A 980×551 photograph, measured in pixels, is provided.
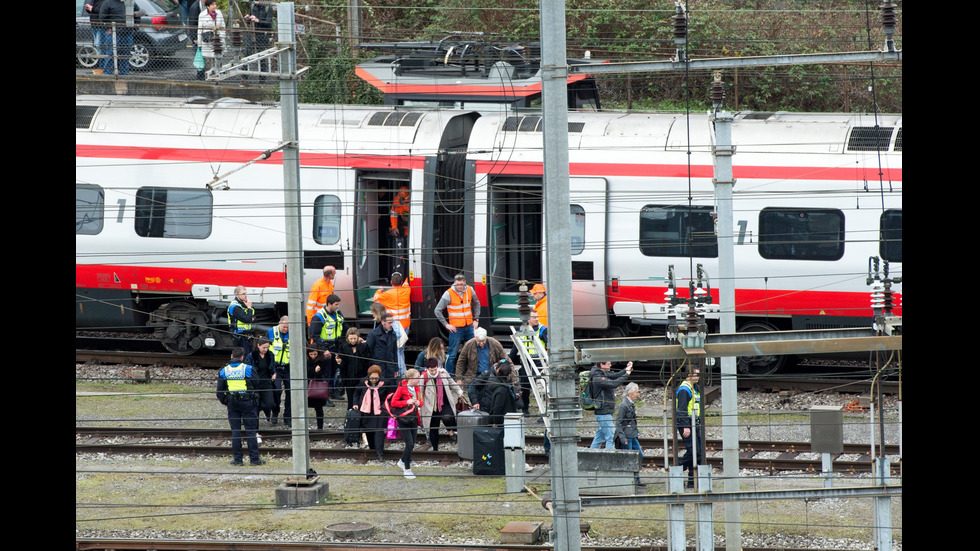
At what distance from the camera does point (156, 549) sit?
34.9 feet

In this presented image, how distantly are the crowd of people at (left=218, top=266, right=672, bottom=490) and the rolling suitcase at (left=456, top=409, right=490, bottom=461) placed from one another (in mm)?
139

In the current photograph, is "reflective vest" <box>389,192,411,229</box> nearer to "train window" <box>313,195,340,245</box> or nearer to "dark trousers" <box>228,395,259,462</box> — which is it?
"train window" <box>313,195,340,245</box>

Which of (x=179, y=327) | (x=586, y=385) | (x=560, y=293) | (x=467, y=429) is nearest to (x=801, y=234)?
(x=586, y=385)

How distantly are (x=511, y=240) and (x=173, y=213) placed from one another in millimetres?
5364

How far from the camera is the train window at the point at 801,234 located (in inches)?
615

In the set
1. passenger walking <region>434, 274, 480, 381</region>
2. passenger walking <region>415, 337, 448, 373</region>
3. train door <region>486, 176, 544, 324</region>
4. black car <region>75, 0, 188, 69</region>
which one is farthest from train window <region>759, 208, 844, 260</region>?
black car <region>75, 0, 188, 69</region>

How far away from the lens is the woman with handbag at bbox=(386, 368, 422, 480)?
41.6 feet

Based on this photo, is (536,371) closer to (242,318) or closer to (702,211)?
(242,318)

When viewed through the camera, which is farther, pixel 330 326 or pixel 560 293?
pixel 330 326

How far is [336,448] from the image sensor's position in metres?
13.9

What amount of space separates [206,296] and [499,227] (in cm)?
474

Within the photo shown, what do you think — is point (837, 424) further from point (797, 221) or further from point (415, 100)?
point (415, 100)

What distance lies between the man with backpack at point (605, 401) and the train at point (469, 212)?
145 inches

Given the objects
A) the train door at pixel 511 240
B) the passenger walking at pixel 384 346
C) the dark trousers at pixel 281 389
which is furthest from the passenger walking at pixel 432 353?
the train door at pixel 511 240
